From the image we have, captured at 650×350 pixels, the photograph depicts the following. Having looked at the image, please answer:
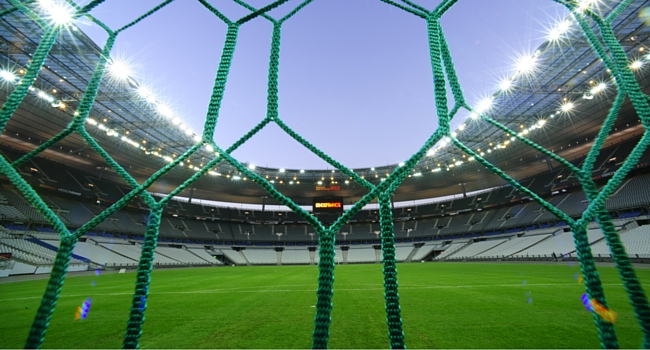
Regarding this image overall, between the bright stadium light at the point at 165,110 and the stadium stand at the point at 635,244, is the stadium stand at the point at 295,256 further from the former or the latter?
the stadium stand at the point at 635,244

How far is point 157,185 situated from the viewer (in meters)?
36.4

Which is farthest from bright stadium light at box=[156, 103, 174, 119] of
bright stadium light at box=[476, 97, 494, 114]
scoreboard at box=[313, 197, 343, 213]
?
bright stadium light at box=[476, 97, 494, 114]

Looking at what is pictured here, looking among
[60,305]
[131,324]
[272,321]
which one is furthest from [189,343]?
[60,305]

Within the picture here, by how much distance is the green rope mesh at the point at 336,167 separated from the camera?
50.8 inches

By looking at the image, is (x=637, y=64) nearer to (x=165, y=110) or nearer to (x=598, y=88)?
(x=598, y=88)

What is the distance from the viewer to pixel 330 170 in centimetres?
3438

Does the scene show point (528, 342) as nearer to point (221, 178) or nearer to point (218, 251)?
point (221, 178)

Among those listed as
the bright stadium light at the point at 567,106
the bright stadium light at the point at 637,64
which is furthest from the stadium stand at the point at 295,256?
the bright stadium light at the point at 637,64

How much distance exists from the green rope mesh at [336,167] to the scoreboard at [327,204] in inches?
1245

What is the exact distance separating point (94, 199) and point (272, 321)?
3690 cm

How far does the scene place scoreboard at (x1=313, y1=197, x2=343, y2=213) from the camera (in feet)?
110

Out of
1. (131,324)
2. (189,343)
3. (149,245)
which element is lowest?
(189,343)

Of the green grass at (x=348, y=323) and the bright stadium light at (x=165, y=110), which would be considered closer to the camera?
the green grass at (x=348, y=323)

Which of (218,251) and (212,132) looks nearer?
(212,132)
